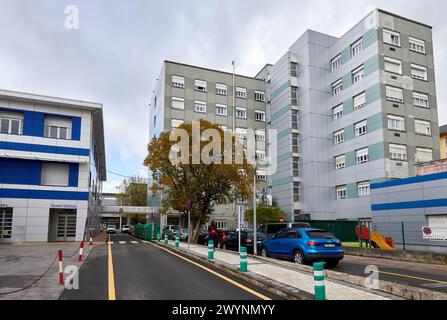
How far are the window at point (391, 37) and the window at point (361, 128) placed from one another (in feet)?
27.1

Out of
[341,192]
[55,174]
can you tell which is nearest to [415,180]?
[341,192]

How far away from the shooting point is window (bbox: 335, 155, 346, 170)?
4081 centimetres

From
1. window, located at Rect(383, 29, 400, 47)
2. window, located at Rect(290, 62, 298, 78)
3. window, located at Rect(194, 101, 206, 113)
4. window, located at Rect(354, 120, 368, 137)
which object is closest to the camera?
window, located at Rect(383, 29, 400, 47)

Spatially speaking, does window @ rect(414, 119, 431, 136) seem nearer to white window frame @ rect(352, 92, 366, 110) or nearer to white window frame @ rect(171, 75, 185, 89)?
white window frame @ rect(352, 92, 366, 110)

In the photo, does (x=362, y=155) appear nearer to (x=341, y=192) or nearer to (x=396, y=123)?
(x=396, y=123)

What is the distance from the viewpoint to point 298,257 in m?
14.7

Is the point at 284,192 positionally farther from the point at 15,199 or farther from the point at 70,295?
the point at 70,295

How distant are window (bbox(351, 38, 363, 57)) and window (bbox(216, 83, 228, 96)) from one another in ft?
59.5

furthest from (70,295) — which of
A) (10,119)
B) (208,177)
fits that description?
(10,119)

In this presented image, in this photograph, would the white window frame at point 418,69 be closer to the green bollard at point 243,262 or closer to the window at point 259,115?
the window at point 259,115

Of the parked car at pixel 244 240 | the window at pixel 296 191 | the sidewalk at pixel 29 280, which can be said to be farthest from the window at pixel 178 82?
the sidewalk at pixel 29 280

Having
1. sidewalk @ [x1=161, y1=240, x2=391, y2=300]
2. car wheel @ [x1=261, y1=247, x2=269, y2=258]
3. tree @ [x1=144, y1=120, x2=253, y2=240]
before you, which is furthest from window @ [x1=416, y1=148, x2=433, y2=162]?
sidewalk @ [x1=161, y1=240, x2=391, y2=300]

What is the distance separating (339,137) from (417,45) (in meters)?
12.3

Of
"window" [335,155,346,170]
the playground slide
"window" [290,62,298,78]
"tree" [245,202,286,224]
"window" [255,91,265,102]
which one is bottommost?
the playground slide
